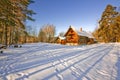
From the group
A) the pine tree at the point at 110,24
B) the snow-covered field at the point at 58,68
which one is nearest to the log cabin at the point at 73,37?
the pine tree at the point at 110,24

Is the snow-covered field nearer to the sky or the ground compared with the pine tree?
nearer to the ground

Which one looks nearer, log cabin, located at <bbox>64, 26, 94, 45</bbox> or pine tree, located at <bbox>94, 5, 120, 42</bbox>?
log cabin, located at <bbox>64, 26, 94, 45</bbox>

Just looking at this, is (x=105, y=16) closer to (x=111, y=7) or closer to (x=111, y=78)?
(x=111, y=7)

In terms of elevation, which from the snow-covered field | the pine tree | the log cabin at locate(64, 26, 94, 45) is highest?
the pine tree

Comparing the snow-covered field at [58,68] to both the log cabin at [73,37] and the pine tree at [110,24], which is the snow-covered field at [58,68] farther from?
the pine tree at [110,24]

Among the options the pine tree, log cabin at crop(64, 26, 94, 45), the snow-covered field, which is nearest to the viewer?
the snow-covered field

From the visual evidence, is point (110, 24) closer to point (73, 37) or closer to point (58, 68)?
point (73, 37)

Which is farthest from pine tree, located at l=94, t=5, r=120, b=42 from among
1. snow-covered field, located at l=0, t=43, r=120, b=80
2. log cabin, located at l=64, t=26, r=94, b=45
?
snow-covered field, located at l=0, t=43, r=120, b=80

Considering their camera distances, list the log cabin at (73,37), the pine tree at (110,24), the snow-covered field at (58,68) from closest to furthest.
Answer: the snow-covered field at (58,68) < the log cabin at (73,37) < the pine tree at (110,24)

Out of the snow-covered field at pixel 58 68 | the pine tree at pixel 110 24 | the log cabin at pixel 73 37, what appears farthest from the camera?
the pine tree at pixel 110 24

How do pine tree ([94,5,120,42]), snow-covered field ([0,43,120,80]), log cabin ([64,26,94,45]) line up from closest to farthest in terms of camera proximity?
snow-covered field ([0,43,120,80]) → log cabin ([64,26,94,45]) → pine tree ([94,5,120,42])

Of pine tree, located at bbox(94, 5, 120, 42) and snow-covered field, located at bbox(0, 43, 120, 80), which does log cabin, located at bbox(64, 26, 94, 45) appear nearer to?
pine tree, located at bbox(94, 5, 120, 42)

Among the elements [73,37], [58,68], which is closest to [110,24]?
[73,37]

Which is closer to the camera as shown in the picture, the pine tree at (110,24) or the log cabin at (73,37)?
the log cabin at (73,37)
